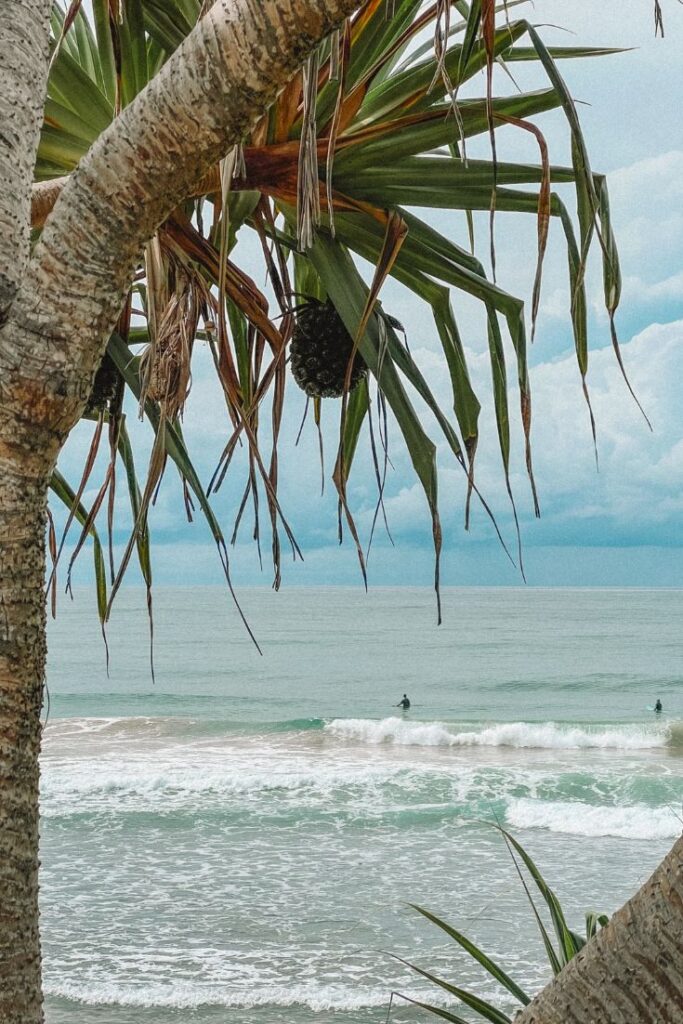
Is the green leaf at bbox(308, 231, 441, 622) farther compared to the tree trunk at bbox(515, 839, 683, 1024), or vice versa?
the green leaf at bbox(308, 231, 441, 622)

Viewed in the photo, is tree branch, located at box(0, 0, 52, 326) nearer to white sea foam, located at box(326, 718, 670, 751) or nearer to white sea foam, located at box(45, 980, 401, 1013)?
white sea foam, located at box(45, 980, 401, 1013)

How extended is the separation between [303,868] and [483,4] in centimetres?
786

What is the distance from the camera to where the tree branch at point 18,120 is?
3.66 feet

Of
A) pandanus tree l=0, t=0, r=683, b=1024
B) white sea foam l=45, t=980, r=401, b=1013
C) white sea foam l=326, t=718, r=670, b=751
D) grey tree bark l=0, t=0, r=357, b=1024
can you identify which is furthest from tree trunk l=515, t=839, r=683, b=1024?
white sea foam l=326, t=718, r=670, b=751

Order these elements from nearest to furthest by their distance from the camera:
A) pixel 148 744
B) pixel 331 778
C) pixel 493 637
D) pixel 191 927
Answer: pixel 191 927
pixel 331 778
pixel 148 744
pixel 493 637

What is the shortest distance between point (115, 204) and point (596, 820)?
9.58 m

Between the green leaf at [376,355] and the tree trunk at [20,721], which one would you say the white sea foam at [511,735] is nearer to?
the green leaf at [376,355]

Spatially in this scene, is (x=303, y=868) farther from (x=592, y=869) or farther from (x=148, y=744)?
(x=148, y=744)

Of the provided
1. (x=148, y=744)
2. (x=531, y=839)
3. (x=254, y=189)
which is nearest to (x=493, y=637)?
(x=148, y=744)

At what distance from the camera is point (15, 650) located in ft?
3.43

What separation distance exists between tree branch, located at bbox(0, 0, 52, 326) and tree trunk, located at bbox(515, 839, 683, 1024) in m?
0.87

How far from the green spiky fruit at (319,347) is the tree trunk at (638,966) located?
43.0 inches

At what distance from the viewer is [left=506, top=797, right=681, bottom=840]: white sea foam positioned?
9328mm

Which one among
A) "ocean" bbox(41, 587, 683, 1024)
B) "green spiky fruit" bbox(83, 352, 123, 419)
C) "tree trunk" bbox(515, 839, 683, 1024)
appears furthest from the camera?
"ocean" bbox(41, 587, 683, 1024)
